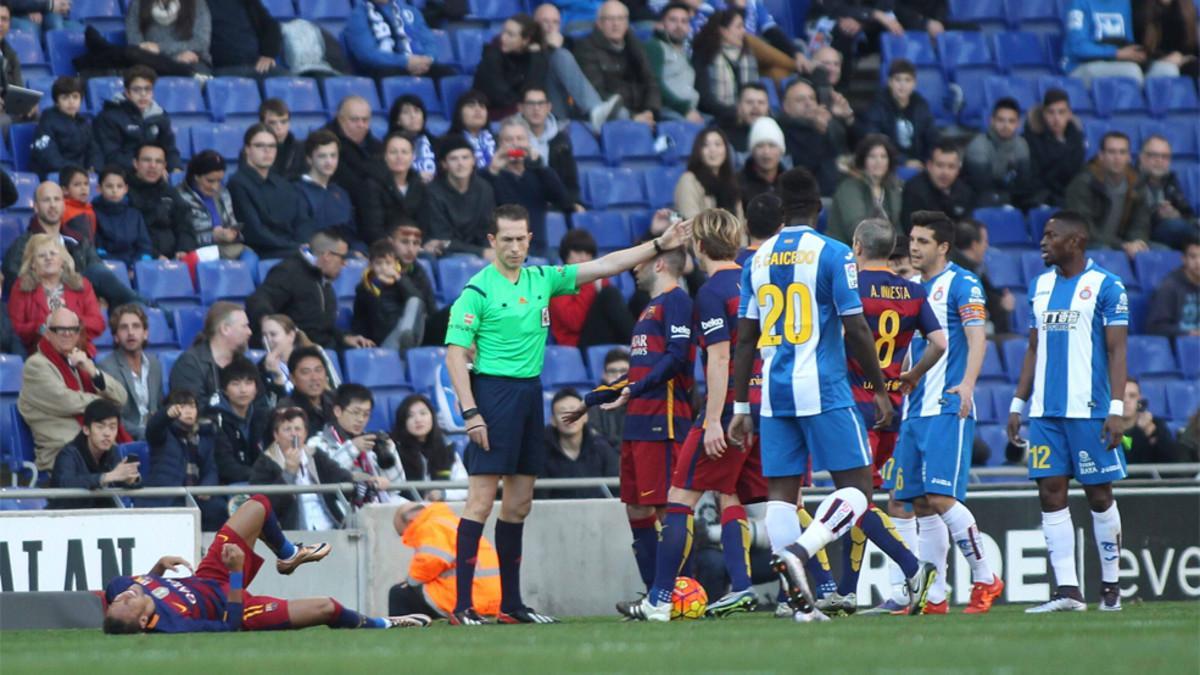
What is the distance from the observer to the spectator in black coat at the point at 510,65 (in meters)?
17.8

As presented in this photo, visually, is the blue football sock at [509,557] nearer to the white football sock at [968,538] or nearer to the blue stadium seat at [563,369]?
the white football sock at [968,538]

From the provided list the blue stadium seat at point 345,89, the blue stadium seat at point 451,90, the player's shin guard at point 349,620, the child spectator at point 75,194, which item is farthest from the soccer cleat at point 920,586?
the blue stadium seat at point 451,90

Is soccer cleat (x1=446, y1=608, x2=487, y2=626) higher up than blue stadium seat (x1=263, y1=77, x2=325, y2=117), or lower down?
lower down

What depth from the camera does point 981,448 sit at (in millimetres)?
15367

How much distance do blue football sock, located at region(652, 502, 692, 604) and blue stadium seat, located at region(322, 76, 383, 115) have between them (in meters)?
8.11

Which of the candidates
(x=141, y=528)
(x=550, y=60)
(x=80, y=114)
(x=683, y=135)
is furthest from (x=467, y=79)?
(x=141, y=528)

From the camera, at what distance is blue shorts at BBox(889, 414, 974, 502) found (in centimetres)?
1095

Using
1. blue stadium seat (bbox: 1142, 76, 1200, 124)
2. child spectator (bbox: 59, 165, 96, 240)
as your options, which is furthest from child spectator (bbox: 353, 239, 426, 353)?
blue stadium seat (bbox: 1142, 76, 1200, 124)

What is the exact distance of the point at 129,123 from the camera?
15.5 m

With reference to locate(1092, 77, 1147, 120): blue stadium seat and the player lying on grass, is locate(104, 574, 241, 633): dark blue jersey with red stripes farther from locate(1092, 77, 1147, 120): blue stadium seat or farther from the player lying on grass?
locate(1092, 77, 1147, 120): blue stadium seat

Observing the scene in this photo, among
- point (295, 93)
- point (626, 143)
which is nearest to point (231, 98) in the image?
point (295, 93)

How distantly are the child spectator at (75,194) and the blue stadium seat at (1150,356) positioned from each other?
9.14m

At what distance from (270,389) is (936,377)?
4.85 metres

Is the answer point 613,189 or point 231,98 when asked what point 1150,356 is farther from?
point 231,98
